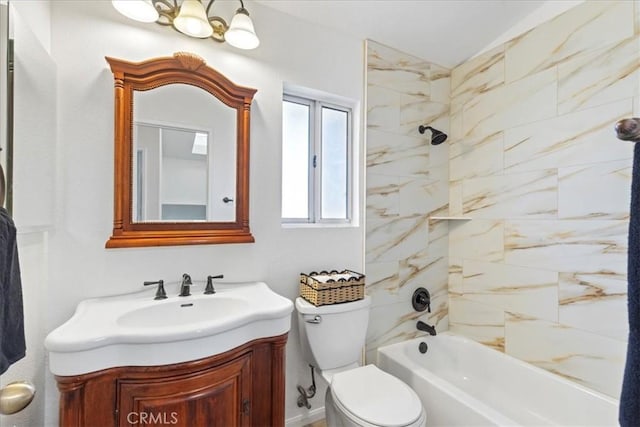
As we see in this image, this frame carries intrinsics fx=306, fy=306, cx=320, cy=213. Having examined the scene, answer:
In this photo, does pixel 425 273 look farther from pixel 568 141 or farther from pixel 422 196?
pixel 568 141

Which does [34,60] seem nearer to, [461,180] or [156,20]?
[156,20]

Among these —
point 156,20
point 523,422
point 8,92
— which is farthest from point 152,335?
→ point 523,422

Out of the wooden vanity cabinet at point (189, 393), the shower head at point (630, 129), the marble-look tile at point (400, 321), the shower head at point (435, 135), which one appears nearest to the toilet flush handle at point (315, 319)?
the wooden vanity cabinet at point (189, 393)

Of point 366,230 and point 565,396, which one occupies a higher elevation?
point 366,230

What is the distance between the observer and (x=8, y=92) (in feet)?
2.63

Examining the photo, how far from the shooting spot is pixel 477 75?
219 cm

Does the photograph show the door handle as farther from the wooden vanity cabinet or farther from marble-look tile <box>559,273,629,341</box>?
marble-look tile <box>559,273,629,341</box>

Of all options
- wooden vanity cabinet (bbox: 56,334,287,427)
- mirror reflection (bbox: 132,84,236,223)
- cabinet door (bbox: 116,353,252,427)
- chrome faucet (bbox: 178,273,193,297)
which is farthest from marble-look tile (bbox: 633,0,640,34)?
chrome faucet (bbox: 178,273,193,297)

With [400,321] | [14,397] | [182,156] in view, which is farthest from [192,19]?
[400,321]

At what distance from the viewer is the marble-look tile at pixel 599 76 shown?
1.49 metres

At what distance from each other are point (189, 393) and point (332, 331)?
30.2 inches

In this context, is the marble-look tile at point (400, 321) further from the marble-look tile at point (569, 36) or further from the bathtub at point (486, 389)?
the marble-look tile at point (569, 36)

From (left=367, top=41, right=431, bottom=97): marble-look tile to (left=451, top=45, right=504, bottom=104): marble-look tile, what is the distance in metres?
0.25

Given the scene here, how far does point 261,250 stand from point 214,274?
0.27 meters
